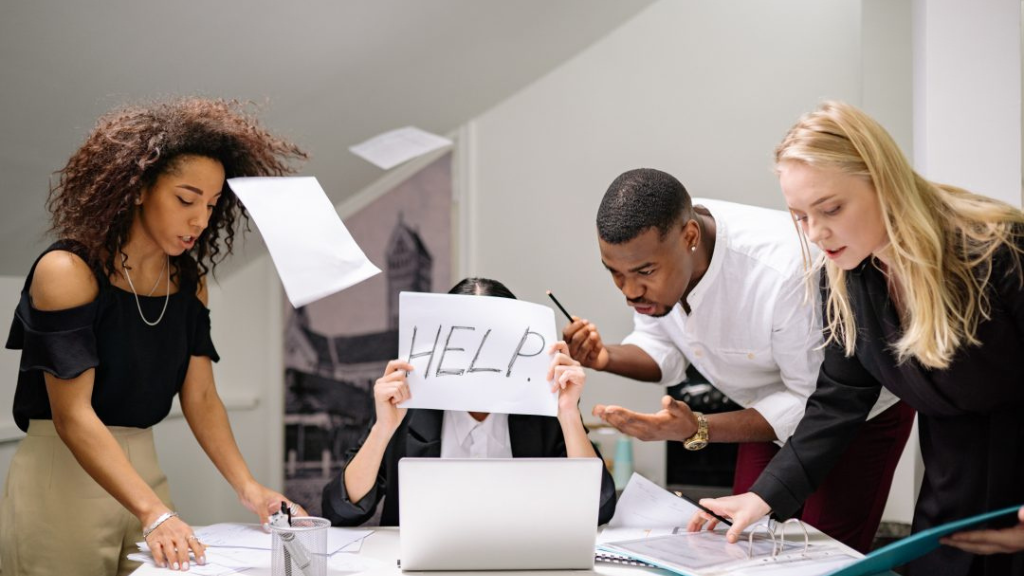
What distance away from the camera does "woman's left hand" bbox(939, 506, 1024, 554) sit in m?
1.31

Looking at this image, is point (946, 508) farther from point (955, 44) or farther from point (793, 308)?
point (955, 44)

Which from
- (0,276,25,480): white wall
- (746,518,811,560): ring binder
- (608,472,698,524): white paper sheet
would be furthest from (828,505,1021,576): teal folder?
(0,276,25,480): white wall

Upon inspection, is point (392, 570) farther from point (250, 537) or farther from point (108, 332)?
point (108, 332)

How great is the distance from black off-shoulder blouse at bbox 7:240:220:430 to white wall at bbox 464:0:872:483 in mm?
2191

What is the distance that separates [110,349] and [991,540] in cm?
160

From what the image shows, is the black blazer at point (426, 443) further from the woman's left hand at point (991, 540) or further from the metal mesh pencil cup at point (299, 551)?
the woman's left hand at point (991, 540)

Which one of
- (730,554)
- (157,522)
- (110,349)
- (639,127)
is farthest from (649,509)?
(639,127)

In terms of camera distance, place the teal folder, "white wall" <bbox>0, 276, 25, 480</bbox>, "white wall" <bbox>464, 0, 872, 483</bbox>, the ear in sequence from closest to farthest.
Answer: the teal folder < the ear < "white wall" <bbox>0, 276, 25, 480</bbox> < "white wall" <bbox>464, 0, 872, 483</bbox>

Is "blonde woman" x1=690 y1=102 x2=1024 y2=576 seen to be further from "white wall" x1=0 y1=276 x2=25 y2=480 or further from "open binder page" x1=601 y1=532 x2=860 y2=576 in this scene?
"white wall" x1=0 y1=276 x2=25 y2=480

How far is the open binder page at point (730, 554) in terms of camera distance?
4.63ft

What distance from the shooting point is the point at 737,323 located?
2.01 metres

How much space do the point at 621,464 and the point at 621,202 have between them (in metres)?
1.93

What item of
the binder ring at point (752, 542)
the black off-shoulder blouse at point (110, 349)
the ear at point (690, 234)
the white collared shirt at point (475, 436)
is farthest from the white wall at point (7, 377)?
the binder ring at point (752, 542)

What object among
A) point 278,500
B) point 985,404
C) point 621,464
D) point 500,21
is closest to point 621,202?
point 985,404
